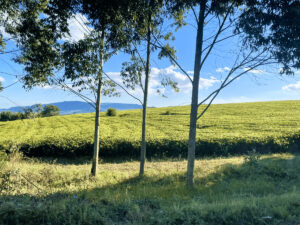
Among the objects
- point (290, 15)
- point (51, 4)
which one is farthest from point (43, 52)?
point (290, 15)

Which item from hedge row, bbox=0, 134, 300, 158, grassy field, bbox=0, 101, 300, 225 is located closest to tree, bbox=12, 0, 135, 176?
grassy field, bbox=0, 101, 300, 225

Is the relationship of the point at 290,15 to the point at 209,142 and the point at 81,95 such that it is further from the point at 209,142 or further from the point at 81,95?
the point at 209,142

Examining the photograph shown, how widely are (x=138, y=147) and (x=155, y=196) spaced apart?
29.2ft

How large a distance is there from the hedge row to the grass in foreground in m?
3.57

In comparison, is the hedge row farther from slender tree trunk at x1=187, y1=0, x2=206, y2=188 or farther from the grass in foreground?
slender tree trunk at x1=187, y1=0, x2=206, y2=188

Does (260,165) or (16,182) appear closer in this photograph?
(16,182)

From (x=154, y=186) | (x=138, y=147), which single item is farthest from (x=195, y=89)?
(x=138, y=147)

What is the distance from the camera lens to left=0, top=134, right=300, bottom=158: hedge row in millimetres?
14352

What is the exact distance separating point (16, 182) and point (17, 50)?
4896mm

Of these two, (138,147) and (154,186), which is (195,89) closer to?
(154,186)

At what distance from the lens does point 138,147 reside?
47.3 feet

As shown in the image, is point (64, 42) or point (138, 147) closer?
point (64, 42)

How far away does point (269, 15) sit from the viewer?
641cm

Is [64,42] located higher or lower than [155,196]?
higher
